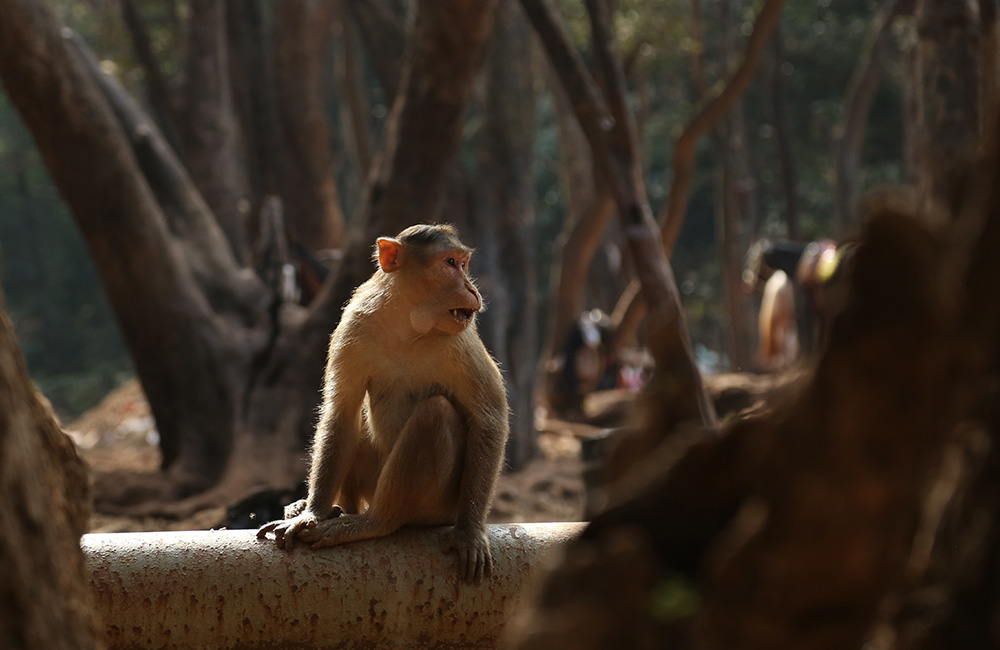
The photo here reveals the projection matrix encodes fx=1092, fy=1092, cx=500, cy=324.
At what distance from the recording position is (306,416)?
9.20 m

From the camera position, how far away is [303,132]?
1473 cm

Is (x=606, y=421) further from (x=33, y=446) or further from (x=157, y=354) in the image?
(x=33, y=446)

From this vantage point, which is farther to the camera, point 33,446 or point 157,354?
point 157,354

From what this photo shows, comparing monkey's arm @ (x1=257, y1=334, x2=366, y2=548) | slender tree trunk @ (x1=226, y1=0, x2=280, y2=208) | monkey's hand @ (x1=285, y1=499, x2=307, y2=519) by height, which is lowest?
monkey's hand @ (x1=285, y1=499, x2=307, y2=519)

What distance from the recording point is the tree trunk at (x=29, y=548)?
164 cm

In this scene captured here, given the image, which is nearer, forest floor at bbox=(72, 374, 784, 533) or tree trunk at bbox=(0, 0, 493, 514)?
forest floor at bbox=(72, 374, 784, 533)

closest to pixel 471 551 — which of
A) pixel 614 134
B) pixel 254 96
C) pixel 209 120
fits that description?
pixel 614 134

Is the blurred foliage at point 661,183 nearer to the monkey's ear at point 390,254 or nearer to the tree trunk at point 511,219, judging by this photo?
the tree trunk at point 511,219

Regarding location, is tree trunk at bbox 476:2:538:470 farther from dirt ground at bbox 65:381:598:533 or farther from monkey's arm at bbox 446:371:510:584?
monkey's arm at bbox 446:371:510:584

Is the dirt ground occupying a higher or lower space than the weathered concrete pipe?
lower

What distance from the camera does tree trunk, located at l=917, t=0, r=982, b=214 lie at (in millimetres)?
6230

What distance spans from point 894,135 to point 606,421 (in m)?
17.8

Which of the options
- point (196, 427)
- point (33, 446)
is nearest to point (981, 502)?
point (33, 446)

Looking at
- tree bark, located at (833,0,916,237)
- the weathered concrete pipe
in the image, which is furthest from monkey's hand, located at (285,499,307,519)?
tree bark, located at (833,0,916,237)
